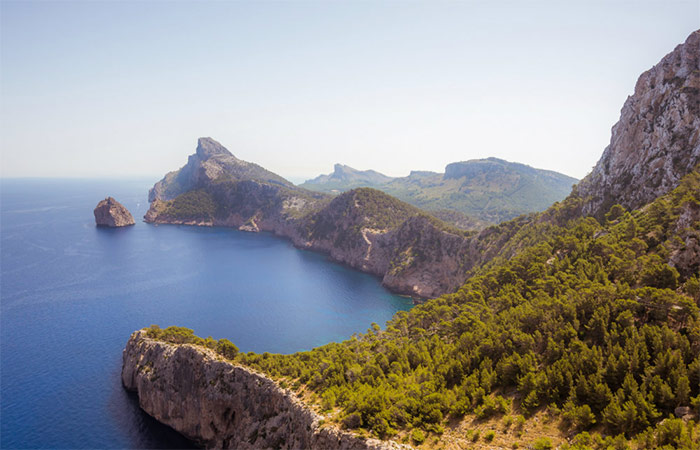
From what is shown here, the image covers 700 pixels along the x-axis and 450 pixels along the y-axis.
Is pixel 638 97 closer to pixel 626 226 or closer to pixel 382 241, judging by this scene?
pixel 626 226

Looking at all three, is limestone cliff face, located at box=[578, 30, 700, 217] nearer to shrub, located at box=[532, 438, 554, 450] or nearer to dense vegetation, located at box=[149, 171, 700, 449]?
dense vegetation, located at box=[149, 171, 700, 449]

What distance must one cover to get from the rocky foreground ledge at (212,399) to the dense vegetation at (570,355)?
2786 millimetres

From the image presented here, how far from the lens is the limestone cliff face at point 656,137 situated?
49.4m

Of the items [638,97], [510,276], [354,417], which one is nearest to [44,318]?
[354,417]

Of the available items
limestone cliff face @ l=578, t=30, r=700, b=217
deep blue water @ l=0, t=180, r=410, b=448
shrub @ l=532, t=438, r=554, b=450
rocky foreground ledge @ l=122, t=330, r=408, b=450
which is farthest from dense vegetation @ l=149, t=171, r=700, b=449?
deep blue water @ l=0, t=180, r=410, b=448

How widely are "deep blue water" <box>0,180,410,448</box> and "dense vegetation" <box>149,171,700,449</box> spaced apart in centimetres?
2663

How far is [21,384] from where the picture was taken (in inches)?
2237

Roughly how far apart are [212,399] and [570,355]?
4346 centimetres

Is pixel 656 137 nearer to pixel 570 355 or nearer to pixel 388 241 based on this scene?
pixel 570 355

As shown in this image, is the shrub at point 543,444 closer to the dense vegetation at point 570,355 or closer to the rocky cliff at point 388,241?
the dense vegetation at point 570,355

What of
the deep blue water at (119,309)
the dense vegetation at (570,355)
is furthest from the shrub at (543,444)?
the deep blue water at (119,309)

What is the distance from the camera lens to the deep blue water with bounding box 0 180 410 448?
51.2 meters

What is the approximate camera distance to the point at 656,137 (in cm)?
5400

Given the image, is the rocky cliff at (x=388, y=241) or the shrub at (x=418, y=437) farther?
the rocky cliff at (x=388, y=241)
